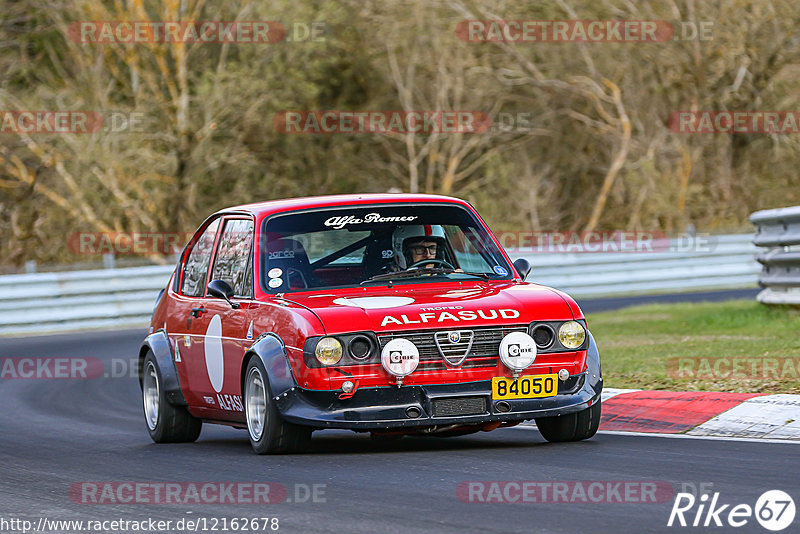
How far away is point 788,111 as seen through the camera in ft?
106

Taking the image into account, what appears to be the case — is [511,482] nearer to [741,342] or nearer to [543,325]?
[543,325]

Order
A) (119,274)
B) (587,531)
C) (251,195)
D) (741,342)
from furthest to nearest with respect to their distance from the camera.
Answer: (251,195) < (119,274) < (741,342) < (587,531)

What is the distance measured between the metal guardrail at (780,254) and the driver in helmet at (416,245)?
6513 millimetres

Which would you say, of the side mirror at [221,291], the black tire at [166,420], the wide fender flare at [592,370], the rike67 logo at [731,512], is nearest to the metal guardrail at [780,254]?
the wide fender flare at [592,370]

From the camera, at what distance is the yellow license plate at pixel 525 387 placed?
8.41 metres

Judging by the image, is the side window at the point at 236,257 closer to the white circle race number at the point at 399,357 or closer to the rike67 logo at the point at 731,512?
the white circle race number at the point at 399,357

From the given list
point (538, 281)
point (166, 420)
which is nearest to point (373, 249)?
point (166, 420)

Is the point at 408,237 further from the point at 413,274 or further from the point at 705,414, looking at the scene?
the point at 705,414

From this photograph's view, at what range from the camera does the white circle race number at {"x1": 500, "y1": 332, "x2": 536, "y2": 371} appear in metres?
8.41

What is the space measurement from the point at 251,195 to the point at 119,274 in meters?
10.7

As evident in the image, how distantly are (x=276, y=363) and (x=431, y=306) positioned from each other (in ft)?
3.17

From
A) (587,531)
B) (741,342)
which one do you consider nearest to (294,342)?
(587,531)

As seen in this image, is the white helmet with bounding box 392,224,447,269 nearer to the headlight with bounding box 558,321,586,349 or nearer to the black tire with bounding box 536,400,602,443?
the headlight with bounding box 558,321,586,349

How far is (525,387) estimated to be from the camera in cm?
848
